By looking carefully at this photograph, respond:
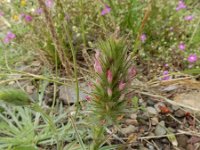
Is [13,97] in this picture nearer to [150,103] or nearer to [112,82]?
[112,82]

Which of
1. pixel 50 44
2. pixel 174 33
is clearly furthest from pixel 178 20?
pixel 50 44

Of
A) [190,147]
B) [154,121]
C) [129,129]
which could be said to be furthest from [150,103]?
[190,147]

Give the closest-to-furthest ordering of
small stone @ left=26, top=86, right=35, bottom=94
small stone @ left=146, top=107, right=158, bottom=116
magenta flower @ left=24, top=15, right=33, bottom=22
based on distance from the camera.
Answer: small stone @ left=146, top=107, right=158, bottom=116 → small stone @ left=26, top=86, right=35, bottom=94 → magenta flower @ left=24, top=15, right=33, bottom=22

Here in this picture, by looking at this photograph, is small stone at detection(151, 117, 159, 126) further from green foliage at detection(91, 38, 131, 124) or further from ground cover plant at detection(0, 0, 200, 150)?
green foliage at detection(91, 38, 131, 124)

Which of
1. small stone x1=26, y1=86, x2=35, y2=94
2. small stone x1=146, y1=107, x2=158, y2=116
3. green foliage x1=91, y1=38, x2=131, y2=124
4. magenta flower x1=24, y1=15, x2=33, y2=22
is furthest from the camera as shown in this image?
magenta flower x1=24, y1=15, x2=33, y2=22

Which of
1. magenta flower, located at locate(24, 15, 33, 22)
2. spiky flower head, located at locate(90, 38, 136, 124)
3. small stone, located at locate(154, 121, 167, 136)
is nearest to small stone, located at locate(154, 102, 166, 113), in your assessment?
small stone, located at locate(154, 121, 167, 136)

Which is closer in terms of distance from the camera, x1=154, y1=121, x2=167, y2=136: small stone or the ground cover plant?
the ground cover plant

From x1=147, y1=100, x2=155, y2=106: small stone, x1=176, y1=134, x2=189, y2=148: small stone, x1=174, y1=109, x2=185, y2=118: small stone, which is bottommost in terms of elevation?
x1=176, y1=134, x2=189, y2=148: small stone

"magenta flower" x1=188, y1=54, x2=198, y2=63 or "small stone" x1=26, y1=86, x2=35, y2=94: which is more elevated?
"magenta flower" x1=188, y1=54, x2=198, y2=63
